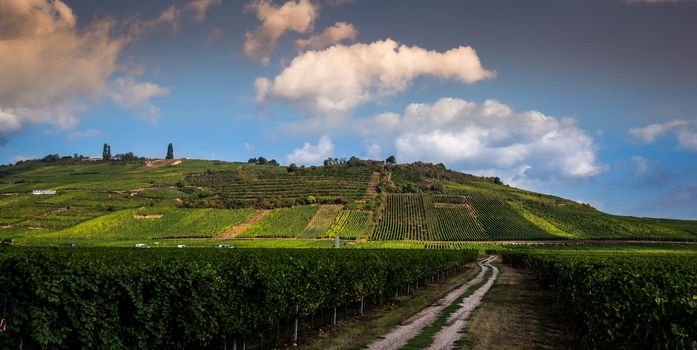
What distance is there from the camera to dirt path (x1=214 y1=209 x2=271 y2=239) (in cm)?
14625

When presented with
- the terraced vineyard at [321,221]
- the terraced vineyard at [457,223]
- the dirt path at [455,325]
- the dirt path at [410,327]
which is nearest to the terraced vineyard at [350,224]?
the terraced vineyard at [321,221]

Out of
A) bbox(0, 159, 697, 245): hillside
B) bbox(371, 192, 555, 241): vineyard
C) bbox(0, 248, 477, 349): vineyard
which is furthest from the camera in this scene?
bbox(371, 192, 555, 241): vineyard

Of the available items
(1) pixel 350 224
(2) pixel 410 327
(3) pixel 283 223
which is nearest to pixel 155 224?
(3) pixel 283 223

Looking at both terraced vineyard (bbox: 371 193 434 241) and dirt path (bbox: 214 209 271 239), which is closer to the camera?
dirt path (bbox: 214 209 271 239)

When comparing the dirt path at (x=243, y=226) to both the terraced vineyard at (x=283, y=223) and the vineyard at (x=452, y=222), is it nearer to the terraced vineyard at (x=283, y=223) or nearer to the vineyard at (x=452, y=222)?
the terraced vineyard at (x=283, y=223)

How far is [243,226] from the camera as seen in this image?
15575cm

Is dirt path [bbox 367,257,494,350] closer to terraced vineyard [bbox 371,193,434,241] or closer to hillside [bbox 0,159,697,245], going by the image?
hillside [bbox 0,159,697,245]

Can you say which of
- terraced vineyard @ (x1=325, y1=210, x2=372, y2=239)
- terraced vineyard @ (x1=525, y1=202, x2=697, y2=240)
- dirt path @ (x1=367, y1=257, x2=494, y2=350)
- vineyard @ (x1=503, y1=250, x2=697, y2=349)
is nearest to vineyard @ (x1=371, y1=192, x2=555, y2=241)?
terraced vineyard @ (x1=325, y1=210, x2=372, y2=239)

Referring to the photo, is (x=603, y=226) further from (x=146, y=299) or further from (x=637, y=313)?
(x=146, y=299)

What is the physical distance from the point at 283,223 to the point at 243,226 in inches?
482

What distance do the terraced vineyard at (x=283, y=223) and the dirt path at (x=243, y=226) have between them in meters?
1.78

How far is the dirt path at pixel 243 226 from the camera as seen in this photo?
14625 cm

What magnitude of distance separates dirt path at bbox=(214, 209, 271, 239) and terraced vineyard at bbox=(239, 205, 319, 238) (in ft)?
5.83

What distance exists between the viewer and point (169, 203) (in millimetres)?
184000
